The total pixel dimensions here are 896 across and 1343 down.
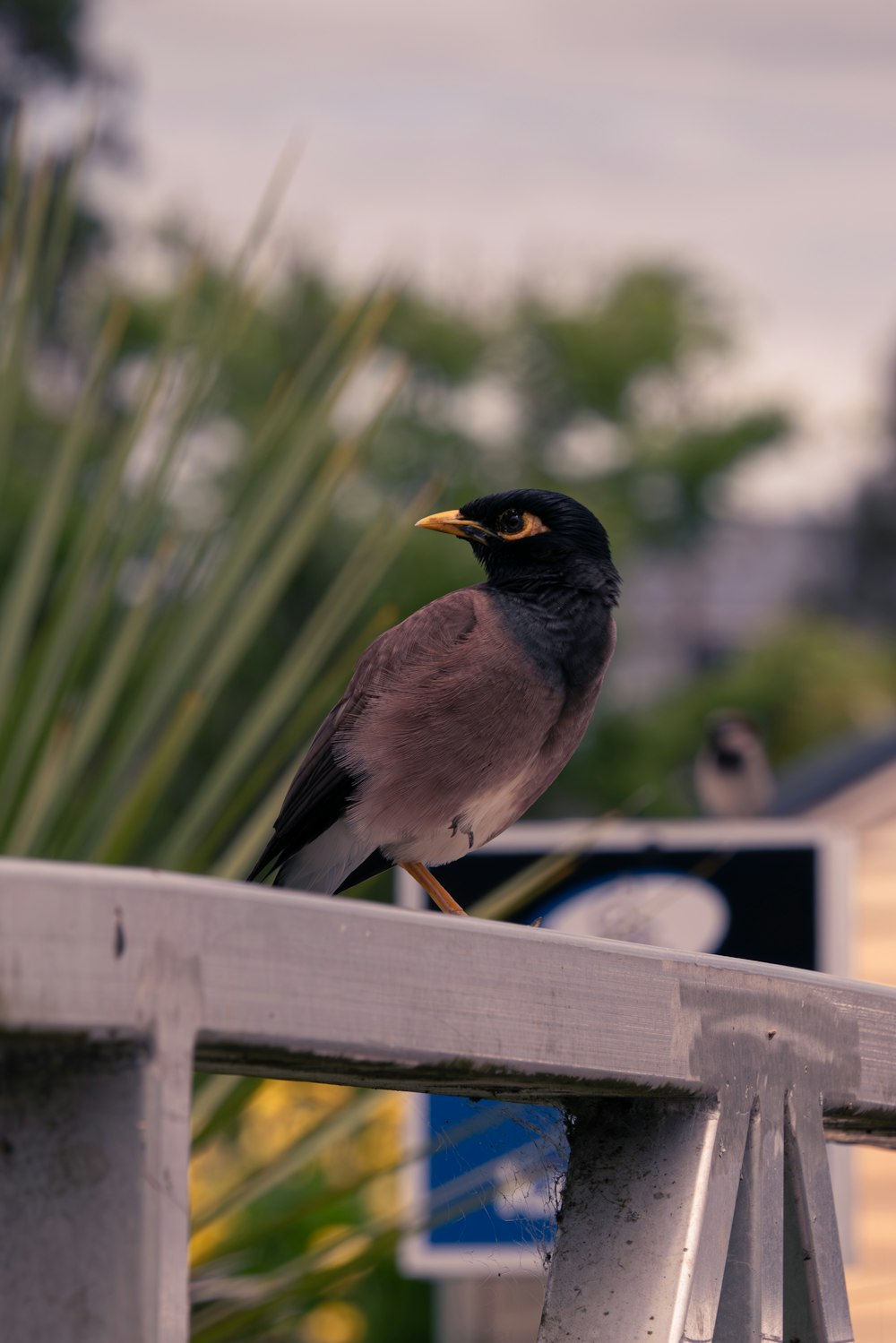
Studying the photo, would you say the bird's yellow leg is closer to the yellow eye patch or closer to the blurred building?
the yellow eye patch

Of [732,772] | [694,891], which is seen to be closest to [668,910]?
[694,891]

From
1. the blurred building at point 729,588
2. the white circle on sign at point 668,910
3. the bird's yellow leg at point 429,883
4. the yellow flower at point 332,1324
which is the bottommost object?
the bird's yellow leg at point 429,883

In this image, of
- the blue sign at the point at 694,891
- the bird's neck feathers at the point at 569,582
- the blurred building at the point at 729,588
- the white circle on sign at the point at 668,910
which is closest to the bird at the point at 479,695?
the bird's neck feathers at the point at 569,582

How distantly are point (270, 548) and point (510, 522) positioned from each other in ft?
24.9

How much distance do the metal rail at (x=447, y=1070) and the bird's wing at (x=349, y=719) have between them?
3.04 ft

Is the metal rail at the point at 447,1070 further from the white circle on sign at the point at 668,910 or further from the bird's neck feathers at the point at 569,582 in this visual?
the white circle on sign at the point at 668,910

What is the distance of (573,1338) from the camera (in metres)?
1.33

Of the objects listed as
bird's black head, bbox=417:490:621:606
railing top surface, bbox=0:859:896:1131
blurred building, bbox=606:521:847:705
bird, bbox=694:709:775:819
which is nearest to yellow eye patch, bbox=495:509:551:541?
→ bird's black head, bbox=417:490:621:606

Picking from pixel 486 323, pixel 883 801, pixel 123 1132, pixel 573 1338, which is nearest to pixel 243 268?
pixel 573 1338

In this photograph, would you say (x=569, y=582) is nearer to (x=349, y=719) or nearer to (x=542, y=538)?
(x=542, y=538)

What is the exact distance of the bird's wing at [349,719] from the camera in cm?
236

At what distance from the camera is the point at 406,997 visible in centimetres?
109

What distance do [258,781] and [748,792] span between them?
9381 mm

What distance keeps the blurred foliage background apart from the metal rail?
157 cm
